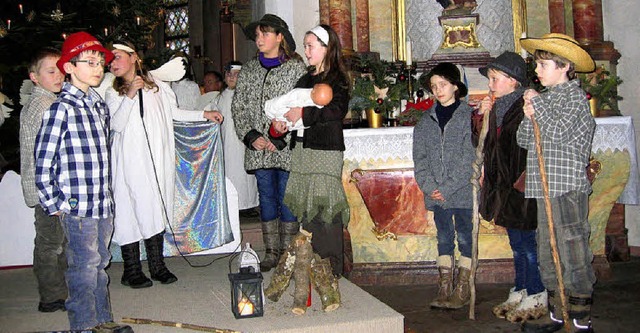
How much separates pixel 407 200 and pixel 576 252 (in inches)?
68.5

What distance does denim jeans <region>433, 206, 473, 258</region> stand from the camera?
15.7 feet

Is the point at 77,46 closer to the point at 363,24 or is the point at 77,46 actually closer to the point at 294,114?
the point at 294,114

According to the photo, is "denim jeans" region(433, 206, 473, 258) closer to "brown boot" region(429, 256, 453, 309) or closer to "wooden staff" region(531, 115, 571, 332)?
"brown boot" region(429, 256, 453, 309)

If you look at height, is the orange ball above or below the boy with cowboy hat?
above

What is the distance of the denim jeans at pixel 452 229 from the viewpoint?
15.7ft

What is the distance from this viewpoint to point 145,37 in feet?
30.9

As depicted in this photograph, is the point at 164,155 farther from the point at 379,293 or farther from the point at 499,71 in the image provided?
the point at 499,71

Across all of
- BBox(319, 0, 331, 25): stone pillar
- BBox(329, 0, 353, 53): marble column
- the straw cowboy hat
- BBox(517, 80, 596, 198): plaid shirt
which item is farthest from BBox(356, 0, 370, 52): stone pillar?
BBox(517, 80, 596, 198): plaid shirt

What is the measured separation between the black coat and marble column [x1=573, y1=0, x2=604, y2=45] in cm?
311

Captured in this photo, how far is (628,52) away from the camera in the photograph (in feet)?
22.9

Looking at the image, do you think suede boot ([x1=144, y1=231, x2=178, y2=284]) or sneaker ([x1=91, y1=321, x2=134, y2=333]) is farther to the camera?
suede boot ([x1=144, y1=231, x2=178, y2=284])

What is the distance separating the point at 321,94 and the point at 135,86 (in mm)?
1489

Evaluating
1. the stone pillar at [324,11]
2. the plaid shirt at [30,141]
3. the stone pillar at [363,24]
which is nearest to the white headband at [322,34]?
the plaid shirt at [30,141]

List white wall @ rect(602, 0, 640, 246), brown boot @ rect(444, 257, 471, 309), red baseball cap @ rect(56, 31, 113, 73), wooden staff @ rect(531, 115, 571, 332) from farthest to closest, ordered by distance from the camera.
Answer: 1. white wall @ rect(602, 0, 640, 246)
2. brown boot @ rect(444, 257, 471, 309)
3. wooden staff @ rect(531, 115, 571, 332)
4. red baseball cap @ rect(56, 31, 113, 73)
